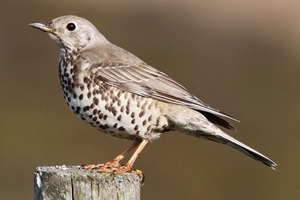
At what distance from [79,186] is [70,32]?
315cm

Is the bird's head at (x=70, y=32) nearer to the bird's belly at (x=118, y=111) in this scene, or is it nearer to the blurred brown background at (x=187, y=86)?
the bird's belly at (x=118, y=111)

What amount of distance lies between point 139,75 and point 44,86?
1225 centimetres

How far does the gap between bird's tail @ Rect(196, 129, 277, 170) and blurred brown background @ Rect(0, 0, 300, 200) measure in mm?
7661

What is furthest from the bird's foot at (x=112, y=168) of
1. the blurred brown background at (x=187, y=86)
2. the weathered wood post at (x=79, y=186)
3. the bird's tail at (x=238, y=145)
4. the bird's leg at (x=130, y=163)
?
the blurred brown background at (x=187, y=86)

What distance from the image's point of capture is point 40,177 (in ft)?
26.2

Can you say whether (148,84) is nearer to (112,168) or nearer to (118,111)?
(118,111)

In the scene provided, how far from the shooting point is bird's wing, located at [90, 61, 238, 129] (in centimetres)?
999

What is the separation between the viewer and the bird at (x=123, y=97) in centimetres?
976

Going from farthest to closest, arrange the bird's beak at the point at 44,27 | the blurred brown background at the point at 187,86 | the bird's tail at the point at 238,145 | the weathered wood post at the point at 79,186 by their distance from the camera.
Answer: the blurred brown background at the point at 187,86, the bird's beak at the point at 44,27, the bird's tail at the point at 238,145, the weathered wood post at the point at 79,186

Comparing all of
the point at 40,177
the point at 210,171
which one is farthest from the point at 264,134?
the point at 40,177

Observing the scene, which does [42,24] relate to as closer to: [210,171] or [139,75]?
[139,75]

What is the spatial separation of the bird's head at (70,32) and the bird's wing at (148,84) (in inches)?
22.6

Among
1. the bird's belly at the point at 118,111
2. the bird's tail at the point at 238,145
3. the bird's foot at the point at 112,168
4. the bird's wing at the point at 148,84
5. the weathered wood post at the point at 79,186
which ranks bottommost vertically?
the weathered wood post at the point at 79,186

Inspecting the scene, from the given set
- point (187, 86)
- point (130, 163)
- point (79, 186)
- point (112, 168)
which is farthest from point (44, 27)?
point (187, 86)
